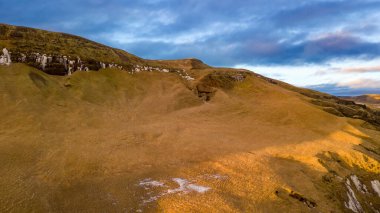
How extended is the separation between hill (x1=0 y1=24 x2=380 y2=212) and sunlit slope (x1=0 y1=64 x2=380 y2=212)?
0.22 metres

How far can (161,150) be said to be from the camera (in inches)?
2178

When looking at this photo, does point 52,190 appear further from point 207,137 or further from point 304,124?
point 304,124

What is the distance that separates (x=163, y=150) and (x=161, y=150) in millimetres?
376

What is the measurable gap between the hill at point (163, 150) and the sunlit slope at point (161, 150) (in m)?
0.22

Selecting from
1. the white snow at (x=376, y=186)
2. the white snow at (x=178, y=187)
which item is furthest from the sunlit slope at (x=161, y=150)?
the white snow at (x=376, y=186)

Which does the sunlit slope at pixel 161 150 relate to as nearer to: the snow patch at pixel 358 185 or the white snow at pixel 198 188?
the white snow at pixel 198 188

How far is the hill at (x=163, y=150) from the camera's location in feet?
127

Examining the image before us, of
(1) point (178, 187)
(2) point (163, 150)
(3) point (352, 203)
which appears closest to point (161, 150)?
(2) point (163, 150)

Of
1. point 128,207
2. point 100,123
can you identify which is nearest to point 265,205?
point 128,207

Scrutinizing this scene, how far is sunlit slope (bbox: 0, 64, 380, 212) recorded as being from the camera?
38.7m

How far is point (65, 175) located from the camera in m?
41.5

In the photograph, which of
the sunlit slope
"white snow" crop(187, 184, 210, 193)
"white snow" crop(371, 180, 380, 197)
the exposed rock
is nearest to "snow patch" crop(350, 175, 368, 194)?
the sunlit slope

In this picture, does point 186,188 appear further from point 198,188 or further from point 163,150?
point 163,150

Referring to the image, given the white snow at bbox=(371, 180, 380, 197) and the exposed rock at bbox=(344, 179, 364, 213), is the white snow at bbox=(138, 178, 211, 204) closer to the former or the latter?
the exposed rock at bbox=(344, 179, 364, 213)
